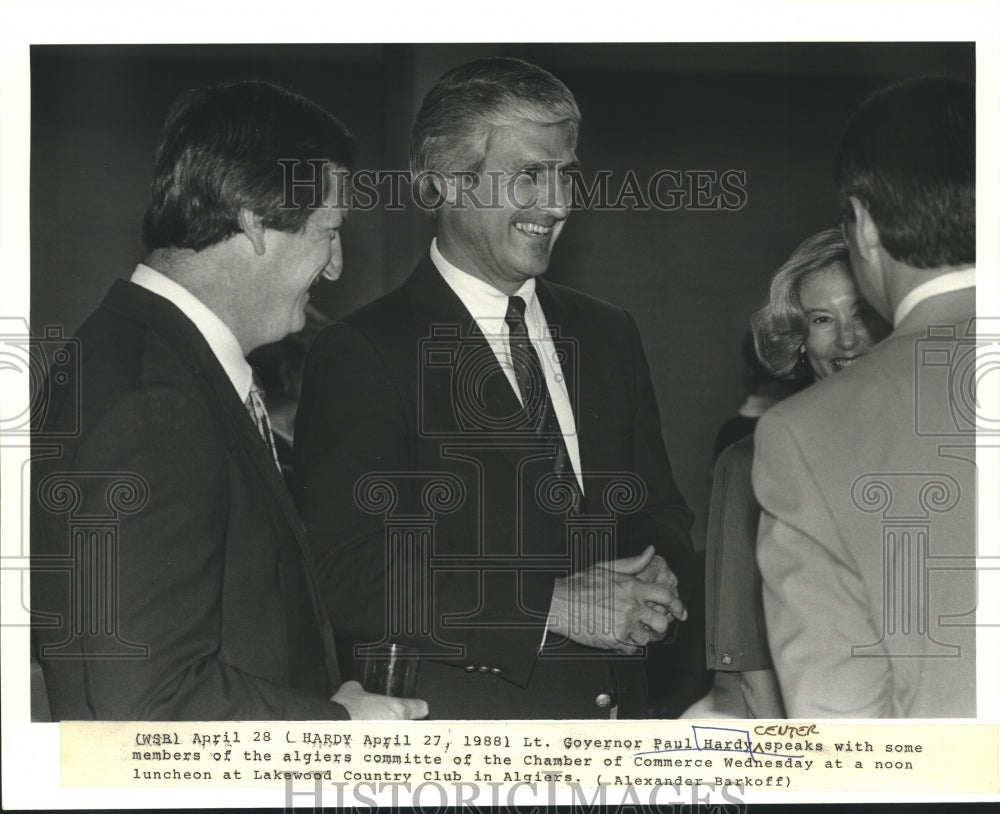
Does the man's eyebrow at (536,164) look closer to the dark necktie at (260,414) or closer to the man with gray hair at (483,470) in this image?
A: the man with gray hair at (483,470)

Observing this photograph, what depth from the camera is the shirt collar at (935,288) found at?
12.3 ft

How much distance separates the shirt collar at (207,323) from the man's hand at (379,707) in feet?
3.20

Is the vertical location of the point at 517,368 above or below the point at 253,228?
below

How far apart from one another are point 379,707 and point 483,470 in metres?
0.80

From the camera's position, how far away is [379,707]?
3.90 meters

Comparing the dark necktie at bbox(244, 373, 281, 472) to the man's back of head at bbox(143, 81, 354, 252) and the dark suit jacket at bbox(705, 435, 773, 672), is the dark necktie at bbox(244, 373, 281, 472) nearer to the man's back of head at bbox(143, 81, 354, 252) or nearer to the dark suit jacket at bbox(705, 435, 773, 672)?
the man's back of head at bbox(143, 81, 354, 252)

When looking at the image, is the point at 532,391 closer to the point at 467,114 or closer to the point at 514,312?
the point at 514,312

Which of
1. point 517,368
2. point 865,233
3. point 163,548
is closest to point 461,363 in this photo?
point 517,368

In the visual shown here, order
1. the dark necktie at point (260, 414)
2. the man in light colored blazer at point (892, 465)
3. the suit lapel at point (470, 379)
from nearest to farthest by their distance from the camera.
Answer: the man in light colored blazer at point (892, 465) < the dark necktie at point (260, 414) < the suit lapel at point (470, 379)

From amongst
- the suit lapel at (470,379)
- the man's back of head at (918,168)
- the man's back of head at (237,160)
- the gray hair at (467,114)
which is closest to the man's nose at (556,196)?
the gray hair at (467,114)

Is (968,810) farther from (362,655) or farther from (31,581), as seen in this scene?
(31,581)

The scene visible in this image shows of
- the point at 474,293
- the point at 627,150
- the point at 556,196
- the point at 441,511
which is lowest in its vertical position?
the point at 441,511

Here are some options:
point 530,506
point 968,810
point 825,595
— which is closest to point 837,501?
point 825,595

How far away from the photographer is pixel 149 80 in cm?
394
